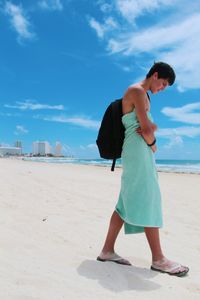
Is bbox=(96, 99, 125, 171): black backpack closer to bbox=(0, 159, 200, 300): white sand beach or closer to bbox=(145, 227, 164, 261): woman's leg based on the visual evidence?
bbox=(145, 227, 164, 261): woman's leg

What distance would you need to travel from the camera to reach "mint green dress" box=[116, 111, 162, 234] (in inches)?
133

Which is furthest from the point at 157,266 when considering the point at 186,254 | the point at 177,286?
the point at 186,254

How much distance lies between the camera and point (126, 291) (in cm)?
285

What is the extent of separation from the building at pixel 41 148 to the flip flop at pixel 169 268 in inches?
3981

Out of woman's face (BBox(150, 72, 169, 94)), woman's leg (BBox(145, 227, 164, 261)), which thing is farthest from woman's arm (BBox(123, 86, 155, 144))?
woman's leg (BBox(145, 227, 164, 261))

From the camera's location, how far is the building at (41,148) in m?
104

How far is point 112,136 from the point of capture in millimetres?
3568

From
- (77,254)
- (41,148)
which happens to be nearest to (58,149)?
(41,148)

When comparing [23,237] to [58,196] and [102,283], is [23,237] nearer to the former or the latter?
[102,283]

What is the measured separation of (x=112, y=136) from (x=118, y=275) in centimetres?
118

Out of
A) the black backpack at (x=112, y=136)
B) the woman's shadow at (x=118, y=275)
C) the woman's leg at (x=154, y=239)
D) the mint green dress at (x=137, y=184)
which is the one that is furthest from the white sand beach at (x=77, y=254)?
the black backpack at (x=112, y=136)

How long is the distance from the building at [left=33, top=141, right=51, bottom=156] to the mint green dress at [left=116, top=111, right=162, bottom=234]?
331 feet

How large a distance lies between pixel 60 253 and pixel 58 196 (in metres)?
3.90

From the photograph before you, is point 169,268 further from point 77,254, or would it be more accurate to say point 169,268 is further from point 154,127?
point 154,127
